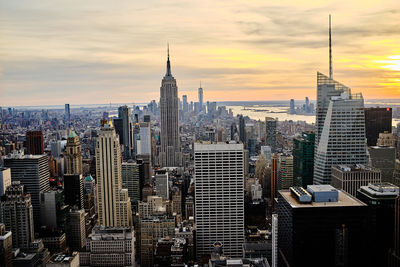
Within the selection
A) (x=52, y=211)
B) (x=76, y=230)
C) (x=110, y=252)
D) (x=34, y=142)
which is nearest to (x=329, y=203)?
(x=110, y=252)

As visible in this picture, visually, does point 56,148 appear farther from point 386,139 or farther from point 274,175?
point 386,139

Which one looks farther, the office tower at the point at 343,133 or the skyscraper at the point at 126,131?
the skyscraper at the point at 126,131

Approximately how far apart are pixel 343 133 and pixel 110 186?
38.3 feet

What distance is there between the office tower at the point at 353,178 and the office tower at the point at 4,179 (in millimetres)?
14713

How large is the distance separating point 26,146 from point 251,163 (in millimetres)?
16811

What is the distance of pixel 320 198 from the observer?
10078mm

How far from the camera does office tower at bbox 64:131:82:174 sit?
2638 cm

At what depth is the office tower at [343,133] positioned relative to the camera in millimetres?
17484

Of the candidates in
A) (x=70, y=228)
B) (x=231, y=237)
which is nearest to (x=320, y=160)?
(x=231, y=237)

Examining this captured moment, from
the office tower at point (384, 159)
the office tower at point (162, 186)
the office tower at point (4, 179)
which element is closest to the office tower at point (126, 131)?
the office tower at point (162, 186)

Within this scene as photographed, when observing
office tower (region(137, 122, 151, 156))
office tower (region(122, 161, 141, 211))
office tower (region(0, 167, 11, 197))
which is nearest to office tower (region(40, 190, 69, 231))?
office tower (region(0, 167, 11, 197))

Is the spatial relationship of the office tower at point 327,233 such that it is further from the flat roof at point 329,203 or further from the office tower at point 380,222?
the office tower at point 380,222

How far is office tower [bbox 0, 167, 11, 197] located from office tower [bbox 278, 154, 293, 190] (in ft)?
50.3

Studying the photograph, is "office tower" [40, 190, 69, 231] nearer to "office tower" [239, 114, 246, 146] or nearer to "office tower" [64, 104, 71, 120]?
"office tower" [64, 104, 71, 120]
